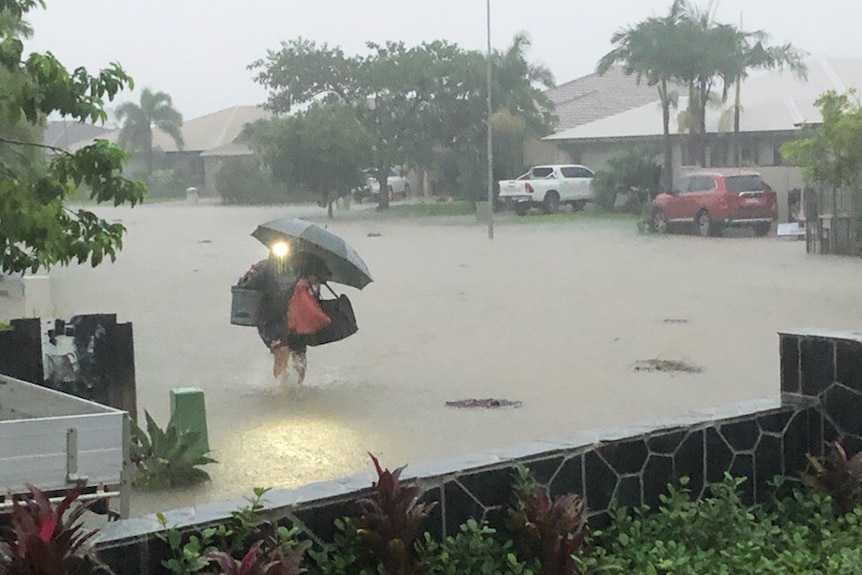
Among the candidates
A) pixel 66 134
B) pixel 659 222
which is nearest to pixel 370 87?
pixel 659 222

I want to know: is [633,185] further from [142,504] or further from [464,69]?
[142,504]

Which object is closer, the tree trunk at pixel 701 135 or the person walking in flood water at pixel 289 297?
the person walking in flood water at pixel 289 297

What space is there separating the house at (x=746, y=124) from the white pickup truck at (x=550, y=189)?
343cm

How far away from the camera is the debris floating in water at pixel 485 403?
1129 centimetres

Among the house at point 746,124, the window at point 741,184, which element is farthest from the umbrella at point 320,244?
the house at point 746,124

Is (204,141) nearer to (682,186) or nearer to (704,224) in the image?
(682,186)

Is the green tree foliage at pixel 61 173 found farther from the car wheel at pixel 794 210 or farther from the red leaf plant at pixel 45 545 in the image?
the car wheel at pixel 794 210

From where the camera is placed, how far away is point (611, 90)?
62.6 m

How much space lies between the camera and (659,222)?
35406mm

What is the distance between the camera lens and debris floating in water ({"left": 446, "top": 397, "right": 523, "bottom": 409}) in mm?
11289

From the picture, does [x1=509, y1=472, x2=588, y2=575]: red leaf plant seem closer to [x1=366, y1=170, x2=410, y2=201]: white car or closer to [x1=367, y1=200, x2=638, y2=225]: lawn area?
[x1=367, y1=200, x2=638, y2=225]: lawn area

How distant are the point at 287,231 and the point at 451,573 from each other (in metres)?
6.83

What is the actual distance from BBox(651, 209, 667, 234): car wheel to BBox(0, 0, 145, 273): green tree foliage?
2839 centimetres

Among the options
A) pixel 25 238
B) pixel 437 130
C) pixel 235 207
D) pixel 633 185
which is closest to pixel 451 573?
pixel 25 238
